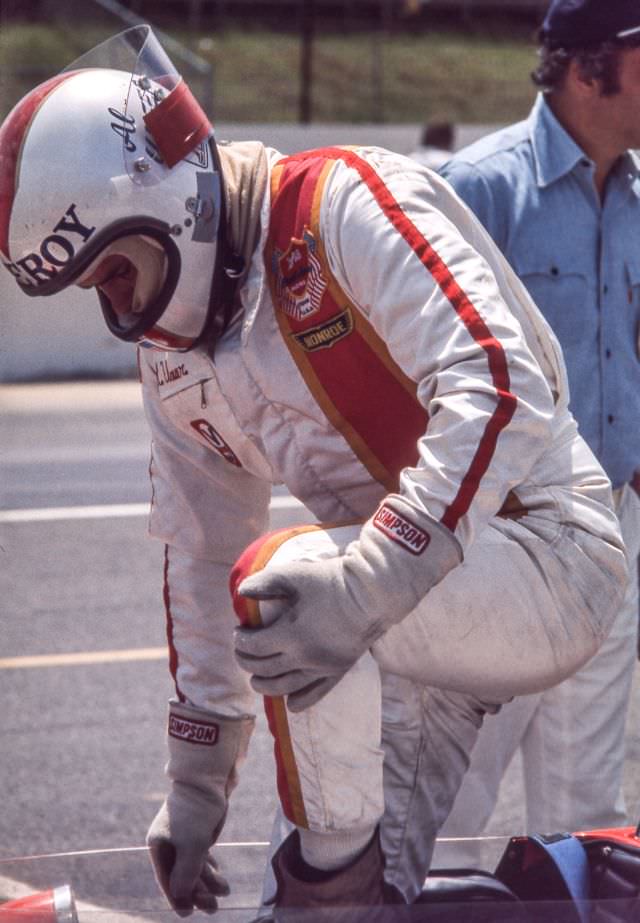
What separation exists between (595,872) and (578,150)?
1.66 m

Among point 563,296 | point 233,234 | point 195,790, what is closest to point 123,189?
point 233,234

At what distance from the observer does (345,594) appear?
1997 mm

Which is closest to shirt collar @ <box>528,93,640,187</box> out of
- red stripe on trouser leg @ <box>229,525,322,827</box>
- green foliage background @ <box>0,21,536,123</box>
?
red stripe on trouser leg @ <box>229,525,322,827</box>

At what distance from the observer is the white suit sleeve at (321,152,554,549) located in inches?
79.7

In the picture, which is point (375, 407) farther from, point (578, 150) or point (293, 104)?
point (293, 104)

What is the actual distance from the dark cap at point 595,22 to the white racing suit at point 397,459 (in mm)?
1171

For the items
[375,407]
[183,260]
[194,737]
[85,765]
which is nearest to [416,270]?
[375,407]

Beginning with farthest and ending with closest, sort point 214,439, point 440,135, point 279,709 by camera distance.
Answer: point 440,135, point 214,439, point 279,709

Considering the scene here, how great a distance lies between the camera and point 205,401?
8.33 feet

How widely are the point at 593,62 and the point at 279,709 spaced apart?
1.84m

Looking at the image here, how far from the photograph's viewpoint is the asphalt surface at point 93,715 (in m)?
2.56

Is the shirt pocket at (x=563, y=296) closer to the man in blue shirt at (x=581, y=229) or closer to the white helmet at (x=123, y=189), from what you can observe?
the man in blue shirt at (x=581, y=229)

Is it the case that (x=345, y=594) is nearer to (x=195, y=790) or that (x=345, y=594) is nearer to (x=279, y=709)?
(x=279, y=709)

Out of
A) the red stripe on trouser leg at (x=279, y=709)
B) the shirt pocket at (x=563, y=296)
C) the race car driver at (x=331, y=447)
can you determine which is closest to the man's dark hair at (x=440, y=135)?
the shirt pocket at (x=563, y=296)
